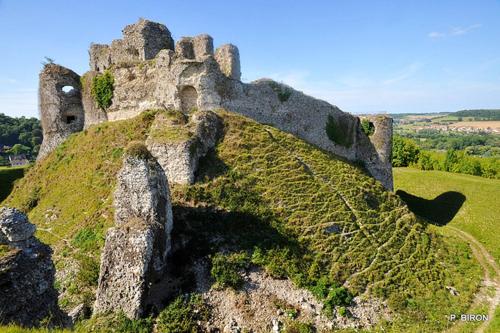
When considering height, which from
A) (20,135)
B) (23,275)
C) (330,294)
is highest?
(20,135)

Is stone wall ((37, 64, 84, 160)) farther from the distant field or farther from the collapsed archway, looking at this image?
the distant field

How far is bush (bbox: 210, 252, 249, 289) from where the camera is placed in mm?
15891

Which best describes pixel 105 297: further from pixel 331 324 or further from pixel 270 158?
pixel 270 158

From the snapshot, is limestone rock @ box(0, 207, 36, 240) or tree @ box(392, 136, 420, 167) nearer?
limestone rock @ box(0, 207, 36, 240)

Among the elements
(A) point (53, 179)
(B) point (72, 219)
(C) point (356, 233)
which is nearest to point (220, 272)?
(C) point (356, 233)

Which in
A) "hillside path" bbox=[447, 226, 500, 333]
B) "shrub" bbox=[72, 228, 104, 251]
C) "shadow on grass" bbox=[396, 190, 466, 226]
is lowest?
"hillside path" bbox=[447, 226, 500, 333]

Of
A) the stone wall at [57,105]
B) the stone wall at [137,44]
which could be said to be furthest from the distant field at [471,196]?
the stone wall at [57,105]

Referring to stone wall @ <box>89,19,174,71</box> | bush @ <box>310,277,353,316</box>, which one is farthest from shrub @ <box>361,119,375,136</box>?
bush @ <box>310,277,353,316</box>

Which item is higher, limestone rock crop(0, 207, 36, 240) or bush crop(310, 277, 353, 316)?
limestone rock crop(0, 207, 36, 240)

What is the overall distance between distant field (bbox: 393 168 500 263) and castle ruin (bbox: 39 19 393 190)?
7442 millimetres

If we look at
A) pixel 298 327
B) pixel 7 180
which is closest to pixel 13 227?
pixel 298 327

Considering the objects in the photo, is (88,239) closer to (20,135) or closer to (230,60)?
(230,60)

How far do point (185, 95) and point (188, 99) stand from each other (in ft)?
1.25

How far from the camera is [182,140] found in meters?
20.7
